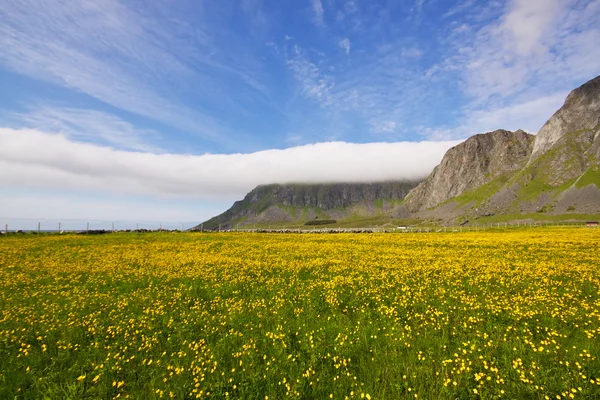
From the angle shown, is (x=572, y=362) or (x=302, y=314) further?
(x=302, y=314)

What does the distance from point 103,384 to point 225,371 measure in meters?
3.15

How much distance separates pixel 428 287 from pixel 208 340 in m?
12.1

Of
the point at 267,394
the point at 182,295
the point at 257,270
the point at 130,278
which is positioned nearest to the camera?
the point at 267,394

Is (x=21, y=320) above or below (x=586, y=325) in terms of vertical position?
above

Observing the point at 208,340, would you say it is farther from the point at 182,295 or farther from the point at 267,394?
the point at 182,295

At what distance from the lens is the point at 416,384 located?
7.14 metres

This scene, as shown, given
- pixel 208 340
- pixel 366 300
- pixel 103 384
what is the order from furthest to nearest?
pixel 366 300
pixel 208 340
pixel 103 384

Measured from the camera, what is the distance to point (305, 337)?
9.80m

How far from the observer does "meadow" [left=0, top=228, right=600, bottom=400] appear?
7.21 m

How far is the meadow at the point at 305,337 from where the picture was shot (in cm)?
721

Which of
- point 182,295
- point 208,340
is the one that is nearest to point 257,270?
point 182,295

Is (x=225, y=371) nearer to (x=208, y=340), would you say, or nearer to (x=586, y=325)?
(x=208, y=340)

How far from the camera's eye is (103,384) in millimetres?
7520

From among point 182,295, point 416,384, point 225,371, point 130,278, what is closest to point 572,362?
point 416,384
